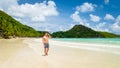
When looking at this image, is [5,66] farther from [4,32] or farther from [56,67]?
[4,32]

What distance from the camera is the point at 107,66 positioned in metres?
10.5

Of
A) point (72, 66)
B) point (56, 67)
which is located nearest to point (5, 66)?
point (56, 67)

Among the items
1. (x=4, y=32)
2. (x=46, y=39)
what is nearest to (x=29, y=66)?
(x=46, y=39)

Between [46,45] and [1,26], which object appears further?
[1,26]

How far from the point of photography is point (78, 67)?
10258mm

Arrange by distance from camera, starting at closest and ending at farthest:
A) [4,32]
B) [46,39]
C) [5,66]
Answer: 1. [5,66]
2. [46,39]
3. [4,32]

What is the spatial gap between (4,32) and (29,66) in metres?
85.7

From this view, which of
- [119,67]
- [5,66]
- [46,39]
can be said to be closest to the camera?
[119,67]

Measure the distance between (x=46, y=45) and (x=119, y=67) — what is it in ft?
24.9

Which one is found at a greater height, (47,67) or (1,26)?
(1,26)

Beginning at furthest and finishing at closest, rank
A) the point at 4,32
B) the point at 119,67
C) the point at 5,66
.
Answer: the point at 4,32 → the point at 5,66 → the point at 119,67

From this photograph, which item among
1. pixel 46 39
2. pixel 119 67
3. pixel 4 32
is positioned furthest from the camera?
pixel 4 32

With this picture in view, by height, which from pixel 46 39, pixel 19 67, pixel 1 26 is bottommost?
pixel 19 67

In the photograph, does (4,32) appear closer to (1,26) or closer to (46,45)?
(1,26)
